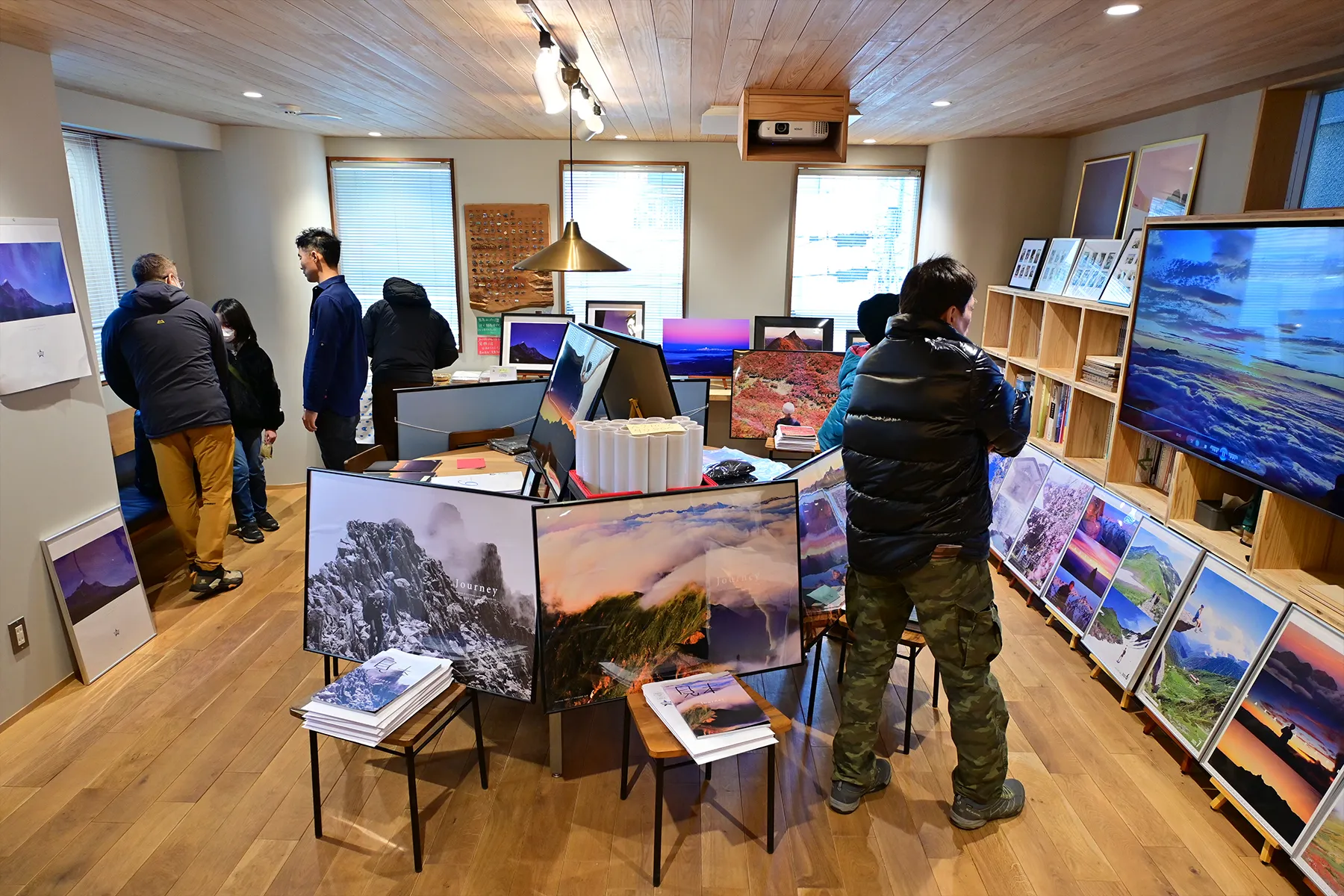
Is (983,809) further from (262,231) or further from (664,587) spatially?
(262,231)

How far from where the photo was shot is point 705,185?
610 cm

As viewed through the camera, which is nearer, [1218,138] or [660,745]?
[660,745]

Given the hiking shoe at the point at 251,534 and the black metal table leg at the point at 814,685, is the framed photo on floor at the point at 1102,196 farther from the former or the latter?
the hiking shoe at the point at 251,534

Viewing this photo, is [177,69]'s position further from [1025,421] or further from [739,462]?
[1025,421]

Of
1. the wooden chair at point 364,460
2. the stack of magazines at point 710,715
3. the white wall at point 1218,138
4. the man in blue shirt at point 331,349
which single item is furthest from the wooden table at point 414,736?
the white wall at point 1218,138

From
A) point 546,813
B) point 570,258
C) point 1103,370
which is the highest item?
point 570,258

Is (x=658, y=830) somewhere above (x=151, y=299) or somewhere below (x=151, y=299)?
below

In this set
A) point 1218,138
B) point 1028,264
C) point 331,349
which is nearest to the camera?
point 1218,138

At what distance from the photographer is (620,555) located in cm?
238

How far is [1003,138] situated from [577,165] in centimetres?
304

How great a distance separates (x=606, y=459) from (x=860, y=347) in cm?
130

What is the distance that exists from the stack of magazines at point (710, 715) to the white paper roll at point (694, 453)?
626mm

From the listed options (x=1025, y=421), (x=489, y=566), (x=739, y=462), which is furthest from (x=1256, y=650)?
(x=489, y=566)

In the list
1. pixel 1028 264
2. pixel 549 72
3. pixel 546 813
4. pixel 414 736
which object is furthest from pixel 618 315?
pixel 414 736
